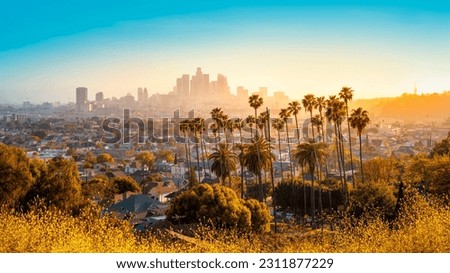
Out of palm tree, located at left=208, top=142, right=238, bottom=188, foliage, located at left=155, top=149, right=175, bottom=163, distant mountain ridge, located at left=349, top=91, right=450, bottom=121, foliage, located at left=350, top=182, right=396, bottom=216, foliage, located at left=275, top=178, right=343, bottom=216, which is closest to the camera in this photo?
foliage, located at left=350, top=182, right=396, bottom=216

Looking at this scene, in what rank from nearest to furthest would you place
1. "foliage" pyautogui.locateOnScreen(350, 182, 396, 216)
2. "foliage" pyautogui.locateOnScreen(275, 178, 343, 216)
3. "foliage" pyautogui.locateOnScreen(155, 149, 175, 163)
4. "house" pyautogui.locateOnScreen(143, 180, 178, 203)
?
"foliage" pyautogui.locateOnScreen(350, 182, 396, 216) → "foliage" pyautogui.locateOnScreen(275, 178, 343, 216) → "house" pyautogui.locateOnScreen(143, 180, 178, 203) → "foliage" pyautogui.locateOnScreen(155, 149, 175, 163)

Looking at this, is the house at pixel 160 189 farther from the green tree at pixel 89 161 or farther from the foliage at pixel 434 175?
the foliage at pixel 434 175

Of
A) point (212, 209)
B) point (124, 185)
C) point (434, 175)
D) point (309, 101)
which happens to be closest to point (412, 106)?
point (309, 101)

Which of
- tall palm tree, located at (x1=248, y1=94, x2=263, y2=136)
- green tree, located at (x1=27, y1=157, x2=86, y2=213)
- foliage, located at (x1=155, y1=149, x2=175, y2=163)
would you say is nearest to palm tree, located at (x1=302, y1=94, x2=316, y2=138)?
tall palm tree, located at (x1=248, y1=94, x2=263, y2=136)

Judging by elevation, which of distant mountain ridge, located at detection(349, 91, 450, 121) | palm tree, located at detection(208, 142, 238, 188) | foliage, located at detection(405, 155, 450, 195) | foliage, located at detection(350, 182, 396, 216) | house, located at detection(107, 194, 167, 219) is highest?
distant mountain ridge, located at detection(349, 91, 450, 121)

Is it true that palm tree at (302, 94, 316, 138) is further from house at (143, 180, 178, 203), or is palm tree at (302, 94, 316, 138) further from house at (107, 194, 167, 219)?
house at (143, 180, 178, 203)
